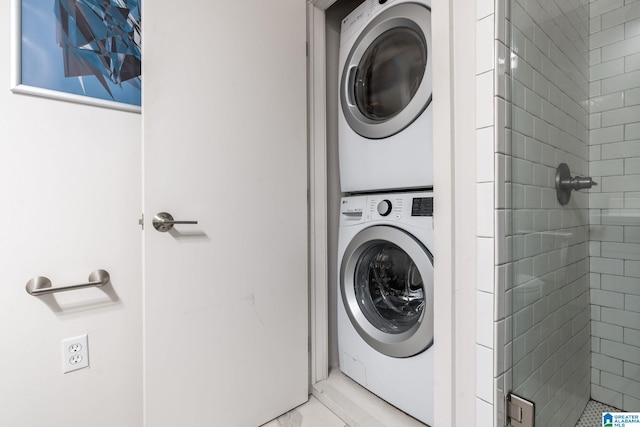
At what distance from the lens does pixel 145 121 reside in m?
0.95

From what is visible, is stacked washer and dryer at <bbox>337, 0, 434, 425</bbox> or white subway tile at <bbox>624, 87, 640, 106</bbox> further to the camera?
stacked washer and dryer at <bbox>337, 0, 434, 425</bbox>

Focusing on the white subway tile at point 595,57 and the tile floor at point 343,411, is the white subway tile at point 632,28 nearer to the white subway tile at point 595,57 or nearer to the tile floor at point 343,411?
the white subway tile at point 595,57

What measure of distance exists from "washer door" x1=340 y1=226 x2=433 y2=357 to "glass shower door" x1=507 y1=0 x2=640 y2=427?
1.08 feet

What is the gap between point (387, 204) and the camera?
1.23 m

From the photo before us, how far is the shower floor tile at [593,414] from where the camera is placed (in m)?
0.86

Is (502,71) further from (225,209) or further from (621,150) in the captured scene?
(225,209)

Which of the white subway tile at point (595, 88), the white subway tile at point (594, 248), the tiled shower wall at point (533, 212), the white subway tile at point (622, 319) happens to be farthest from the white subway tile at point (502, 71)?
the white subway tile at point (622, 319)

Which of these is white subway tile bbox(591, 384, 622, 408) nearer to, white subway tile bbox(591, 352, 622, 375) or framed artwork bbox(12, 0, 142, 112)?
white subway tile bbox(591, 352, 622, 375)

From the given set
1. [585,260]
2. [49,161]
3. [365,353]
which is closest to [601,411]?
[585,260]

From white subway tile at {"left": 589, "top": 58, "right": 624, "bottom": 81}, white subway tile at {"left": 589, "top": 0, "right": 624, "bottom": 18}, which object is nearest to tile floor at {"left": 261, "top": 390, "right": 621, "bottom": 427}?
white subway tile at {"left": 589, "top": 58, "right": 624, "bottom": 81}

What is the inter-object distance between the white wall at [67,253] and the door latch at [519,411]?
1234mm

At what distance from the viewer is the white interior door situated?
97 cm

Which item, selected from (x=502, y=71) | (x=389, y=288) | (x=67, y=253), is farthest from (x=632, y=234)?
(x=67, y=253)

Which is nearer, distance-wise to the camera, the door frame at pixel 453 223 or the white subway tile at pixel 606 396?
the door frame at pixel 453 223
